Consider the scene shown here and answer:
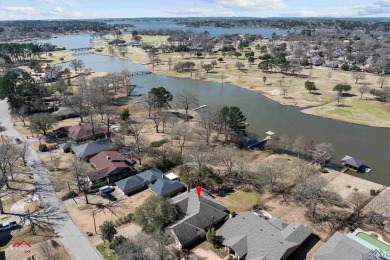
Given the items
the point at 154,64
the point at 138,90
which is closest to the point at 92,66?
the point at 154,64

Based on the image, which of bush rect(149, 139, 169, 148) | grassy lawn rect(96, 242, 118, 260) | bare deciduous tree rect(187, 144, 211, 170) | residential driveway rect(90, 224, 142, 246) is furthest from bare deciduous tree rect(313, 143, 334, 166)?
grassy lawn rect(96, 242, 118, 260)

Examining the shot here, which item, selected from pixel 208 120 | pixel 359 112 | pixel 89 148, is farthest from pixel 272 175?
pixel 359 112

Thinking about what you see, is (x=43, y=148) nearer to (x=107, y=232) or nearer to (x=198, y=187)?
(x=107, y=232)

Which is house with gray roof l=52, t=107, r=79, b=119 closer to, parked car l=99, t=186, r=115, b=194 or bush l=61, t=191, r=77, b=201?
bush l=61, t=191, r=77, b=201

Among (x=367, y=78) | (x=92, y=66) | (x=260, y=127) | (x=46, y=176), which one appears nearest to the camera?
(x=46, y=176)

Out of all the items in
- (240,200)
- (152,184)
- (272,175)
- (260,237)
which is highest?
(272,175)

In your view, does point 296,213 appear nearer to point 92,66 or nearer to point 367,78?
point 367,78
